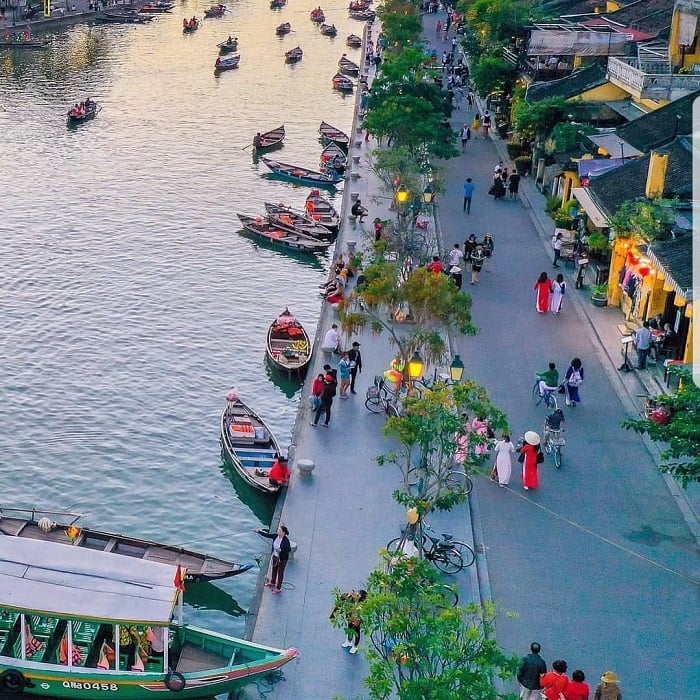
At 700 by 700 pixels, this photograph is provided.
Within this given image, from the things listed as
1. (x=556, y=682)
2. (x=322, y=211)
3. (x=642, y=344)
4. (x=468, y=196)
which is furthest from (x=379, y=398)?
(x=322, y=211)

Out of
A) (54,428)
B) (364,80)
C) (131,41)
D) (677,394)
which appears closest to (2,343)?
(54,428)

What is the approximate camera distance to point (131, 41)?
109 m

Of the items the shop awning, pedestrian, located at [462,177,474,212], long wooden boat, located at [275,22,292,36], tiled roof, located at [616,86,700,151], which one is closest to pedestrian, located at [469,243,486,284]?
the shop awning

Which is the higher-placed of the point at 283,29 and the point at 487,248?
the point at 487,248

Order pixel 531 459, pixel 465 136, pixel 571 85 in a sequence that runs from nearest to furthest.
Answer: pixel 531 459
pixel 571 85
pixel 465 136

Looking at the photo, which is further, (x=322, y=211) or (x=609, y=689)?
(x=322, y=211)

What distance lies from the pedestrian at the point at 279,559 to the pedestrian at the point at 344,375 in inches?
403

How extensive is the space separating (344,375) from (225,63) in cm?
6658

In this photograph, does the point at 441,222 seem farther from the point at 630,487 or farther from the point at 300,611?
the point at 300,611

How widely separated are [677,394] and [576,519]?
4.87m

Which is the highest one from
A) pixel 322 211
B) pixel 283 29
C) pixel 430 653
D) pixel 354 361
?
pixel 430 653

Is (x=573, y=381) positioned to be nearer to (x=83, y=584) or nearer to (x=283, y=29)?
(x=83, y=584)

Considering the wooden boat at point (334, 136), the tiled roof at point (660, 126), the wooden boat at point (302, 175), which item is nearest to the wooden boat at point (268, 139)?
the wooden boat at point (334, 136)

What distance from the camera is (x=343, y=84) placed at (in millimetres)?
90875
